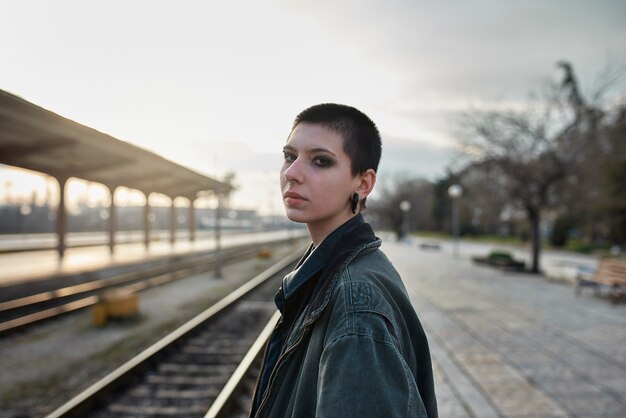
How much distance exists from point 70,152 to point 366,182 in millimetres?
13857

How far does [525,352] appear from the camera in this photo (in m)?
6.69

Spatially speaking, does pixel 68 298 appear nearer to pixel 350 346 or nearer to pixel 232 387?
pixel 232 387

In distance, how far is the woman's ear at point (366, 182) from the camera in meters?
1.55

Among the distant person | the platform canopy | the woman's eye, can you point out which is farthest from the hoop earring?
the platform canopy

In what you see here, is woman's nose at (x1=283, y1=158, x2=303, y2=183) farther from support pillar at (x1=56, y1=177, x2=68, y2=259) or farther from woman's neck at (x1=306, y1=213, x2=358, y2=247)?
support pillar at (x1=56, y1=177, x2=68, y2=259)

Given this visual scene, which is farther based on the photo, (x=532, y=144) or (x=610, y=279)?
(x=532, y=144)

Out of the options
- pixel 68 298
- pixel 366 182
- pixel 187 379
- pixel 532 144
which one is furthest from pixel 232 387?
pixel 532 144

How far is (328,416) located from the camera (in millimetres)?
1043

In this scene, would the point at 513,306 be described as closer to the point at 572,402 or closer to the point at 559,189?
the point at 572,402

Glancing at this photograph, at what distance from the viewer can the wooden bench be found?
36.0 feet

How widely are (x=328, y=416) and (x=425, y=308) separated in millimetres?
9469

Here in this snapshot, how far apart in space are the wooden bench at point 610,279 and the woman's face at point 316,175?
41.1ft

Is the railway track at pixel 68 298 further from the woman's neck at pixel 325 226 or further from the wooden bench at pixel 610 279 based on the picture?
the wooden bench at pixel 610 279

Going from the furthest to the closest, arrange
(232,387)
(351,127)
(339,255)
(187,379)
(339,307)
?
(187,379), (232,387), (351,127), (339,255), (339,307)
